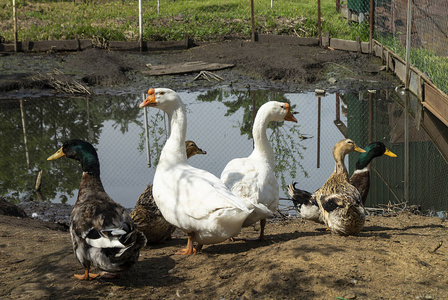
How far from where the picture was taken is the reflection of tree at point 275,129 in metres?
9.34

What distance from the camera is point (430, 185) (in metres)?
8.11

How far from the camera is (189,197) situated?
468 cm

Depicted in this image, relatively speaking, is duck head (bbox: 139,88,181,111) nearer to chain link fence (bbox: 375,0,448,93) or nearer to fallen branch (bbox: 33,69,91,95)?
chain link fence (bbox: 375,0,448,93)

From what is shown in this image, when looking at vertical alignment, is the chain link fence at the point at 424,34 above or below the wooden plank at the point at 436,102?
above

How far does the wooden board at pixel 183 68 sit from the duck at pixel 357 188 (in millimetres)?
10650

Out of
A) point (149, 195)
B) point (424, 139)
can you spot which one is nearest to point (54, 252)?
point (149, 195)

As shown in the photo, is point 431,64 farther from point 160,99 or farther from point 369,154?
point 160,99

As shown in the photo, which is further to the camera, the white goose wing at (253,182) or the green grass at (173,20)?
the green grass at (173,20)

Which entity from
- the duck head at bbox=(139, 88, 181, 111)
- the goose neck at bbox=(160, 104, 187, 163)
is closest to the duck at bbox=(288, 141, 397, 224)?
the goose neck at bbox=(160, 104, 187, 163)

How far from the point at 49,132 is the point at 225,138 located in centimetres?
395

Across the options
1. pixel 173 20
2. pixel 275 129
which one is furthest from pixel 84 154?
pixel 173 20

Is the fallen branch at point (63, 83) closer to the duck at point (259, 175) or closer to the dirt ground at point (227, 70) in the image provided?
the dirt ground at point (227, 70)

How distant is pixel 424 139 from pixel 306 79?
583cm

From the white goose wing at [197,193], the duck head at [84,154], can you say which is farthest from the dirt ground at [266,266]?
the duck head at [84,154]
